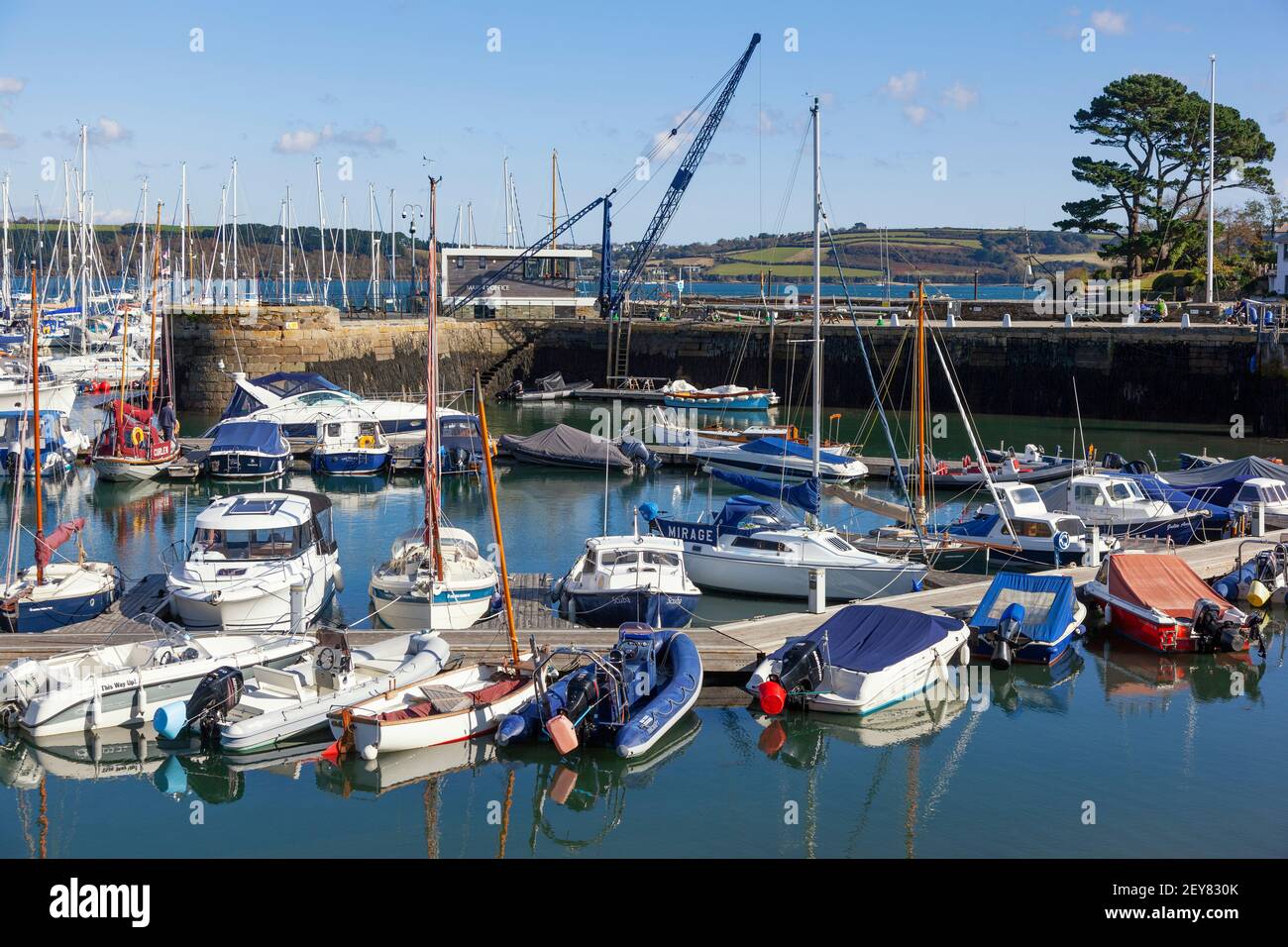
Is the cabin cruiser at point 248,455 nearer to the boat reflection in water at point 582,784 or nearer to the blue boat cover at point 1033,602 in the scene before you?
the blue boat cover at point 1033,602

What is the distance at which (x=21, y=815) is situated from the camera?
53.3 feet

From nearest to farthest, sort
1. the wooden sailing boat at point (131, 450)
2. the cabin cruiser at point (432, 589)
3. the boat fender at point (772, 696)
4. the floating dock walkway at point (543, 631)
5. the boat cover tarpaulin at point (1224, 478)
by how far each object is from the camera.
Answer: the boat fender at point (772, 696) → the floating dock walkway at point (543, 631) → the cabin cruiser at point (432, 589) → the boat cover tarpaulin at point (1224, 478) → the wooden sailing boat at point (131, 450)

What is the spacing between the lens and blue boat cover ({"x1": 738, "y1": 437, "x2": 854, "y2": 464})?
38.8 metres

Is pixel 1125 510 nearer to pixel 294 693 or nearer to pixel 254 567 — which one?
pixel 254 567

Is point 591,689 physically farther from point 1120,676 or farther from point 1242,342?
point 1242,342

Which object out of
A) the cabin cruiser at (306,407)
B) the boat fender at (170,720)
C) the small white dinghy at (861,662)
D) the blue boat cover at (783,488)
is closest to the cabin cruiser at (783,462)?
the blue boat cover at (783,488)

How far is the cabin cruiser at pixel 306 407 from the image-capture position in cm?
4566

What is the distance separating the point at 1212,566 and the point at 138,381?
155 feet

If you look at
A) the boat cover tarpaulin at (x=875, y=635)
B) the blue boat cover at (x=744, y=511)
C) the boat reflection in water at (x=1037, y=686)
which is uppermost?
the blue boat cover at (x=744, y=511)

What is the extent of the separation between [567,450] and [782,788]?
1050 inches

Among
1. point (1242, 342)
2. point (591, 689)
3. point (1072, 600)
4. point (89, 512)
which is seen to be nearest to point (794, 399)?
point (1242, 342)

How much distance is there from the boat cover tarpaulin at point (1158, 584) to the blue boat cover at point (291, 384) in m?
31.3

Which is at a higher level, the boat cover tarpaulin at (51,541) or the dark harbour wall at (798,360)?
the dark harbour wall at (798,360)

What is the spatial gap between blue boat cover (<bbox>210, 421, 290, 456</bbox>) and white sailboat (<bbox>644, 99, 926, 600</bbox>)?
18303 mm
